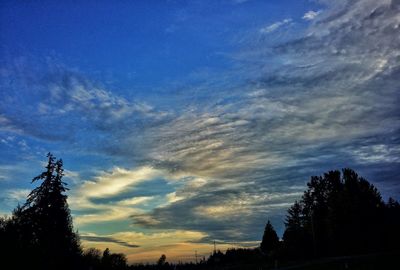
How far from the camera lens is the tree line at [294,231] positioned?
34.1 meters

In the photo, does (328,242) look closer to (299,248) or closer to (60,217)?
(299,248)

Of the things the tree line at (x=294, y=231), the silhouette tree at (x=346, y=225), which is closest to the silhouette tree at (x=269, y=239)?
the tree line at (x=294, y=231)

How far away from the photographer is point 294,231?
88125 millimetres

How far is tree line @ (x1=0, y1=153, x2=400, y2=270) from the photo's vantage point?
3408 centimetres

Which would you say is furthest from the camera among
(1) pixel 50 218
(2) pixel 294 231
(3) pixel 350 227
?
(2) pixel 294 231

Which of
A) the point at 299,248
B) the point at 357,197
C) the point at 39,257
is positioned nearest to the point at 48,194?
the point at 39,257

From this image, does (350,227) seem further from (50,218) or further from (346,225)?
(50,218)

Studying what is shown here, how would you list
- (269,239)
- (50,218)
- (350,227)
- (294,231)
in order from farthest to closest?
1. (269,239)
2. (294,231)
3. (350,227)
4. (50,218)

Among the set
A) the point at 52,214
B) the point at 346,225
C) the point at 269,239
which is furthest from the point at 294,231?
the point at 52,214

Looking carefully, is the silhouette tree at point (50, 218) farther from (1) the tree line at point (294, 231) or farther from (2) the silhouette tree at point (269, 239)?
(2) the silhouette tree at point (269, 239)

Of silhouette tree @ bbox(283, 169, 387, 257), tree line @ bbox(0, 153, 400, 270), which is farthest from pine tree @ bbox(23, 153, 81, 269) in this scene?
silhouette tree @ bbox(283, 169, 387, 257)

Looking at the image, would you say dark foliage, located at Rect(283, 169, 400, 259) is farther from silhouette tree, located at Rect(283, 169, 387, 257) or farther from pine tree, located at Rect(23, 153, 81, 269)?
pine tree, located at Rect(23, 153, 81, 269)

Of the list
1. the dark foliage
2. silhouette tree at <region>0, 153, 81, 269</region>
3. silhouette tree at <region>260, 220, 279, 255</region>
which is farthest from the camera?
silhouette tree at <region>260, 220, 279, 255</region>

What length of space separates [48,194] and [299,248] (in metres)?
52.2
